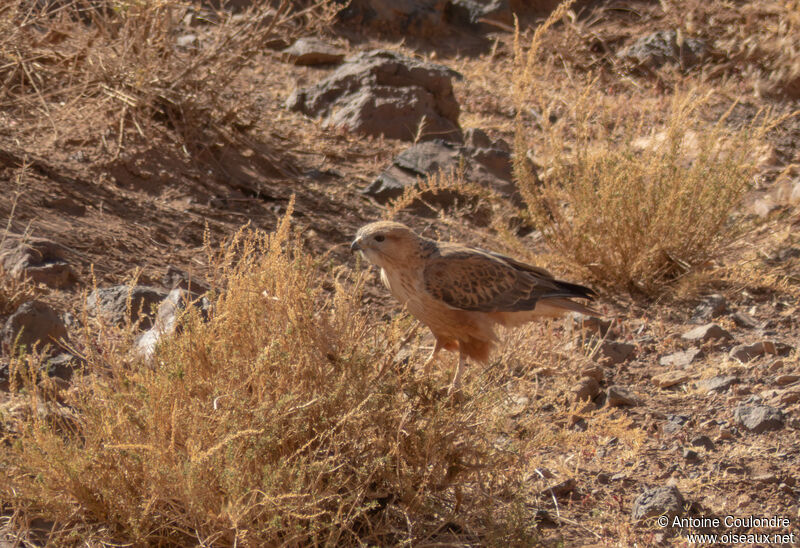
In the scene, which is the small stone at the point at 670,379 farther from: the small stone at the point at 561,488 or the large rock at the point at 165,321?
the large rock at the point at 165,321

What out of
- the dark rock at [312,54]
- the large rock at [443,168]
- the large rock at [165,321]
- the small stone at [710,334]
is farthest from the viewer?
the dark rock at [312,54]

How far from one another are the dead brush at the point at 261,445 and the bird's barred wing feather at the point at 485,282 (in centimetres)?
81

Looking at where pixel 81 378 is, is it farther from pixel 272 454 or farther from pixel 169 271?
pixel 169 271

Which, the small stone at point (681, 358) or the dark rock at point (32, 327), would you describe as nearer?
the dark rock at point (32, 327)

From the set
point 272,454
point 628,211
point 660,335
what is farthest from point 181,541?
point 628,211

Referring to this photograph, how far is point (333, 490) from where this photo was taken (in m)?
2.97

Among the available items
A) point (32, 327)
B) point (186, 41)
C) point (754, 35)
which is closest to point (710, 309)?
point (32, 327)

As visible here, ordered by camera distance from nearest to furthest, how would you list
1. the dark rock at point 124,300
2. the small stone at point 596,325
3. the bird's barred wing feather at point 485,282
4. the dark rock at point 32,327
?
the dark rock at point 32,327 → the bird's barred wing feather at point 485,282 → the dark rock at point 124,300 → the small stone at point 596,325

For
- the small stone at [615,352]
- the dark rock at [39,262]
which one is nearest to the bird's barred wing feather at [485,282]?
the small stone at [615,352]

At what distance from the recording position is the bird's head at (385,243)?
411 centimetres

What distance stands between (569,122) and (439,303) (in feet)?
18.7

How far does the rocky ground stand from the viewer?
12.9 ft

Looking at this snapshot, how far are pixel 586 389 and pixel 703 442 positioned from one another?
0.72 m

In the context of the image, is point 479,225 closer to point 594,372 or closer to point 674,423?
point 594,372
